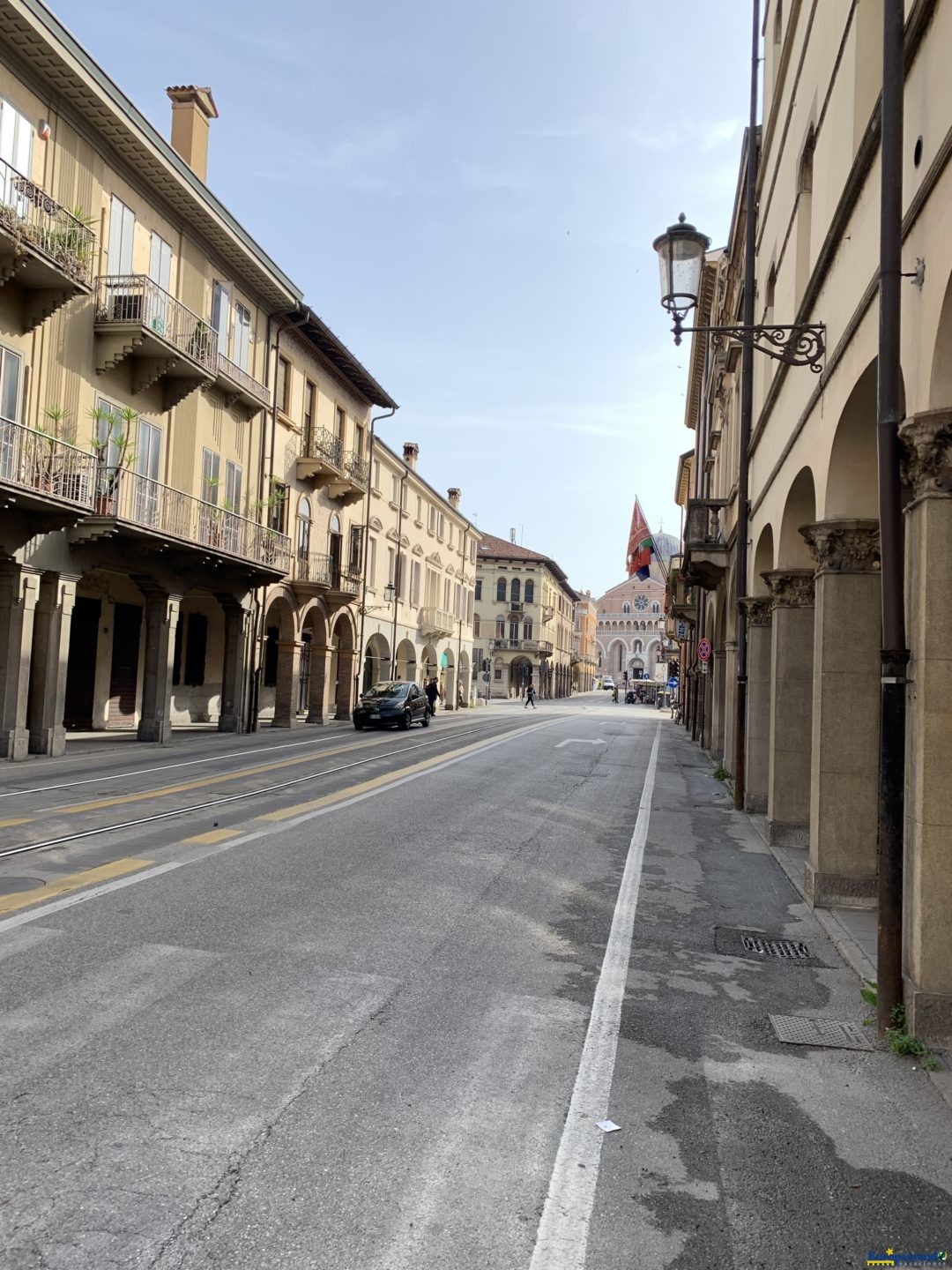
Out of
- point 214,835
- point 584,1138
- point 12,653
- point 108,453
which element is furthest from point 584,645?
point 584,1138

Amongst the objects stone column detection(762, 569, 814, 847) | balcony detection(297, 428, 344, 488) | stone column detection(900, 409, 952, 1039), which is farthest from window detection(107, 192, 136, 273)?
stone column detection(900, 409, 952, 1039)

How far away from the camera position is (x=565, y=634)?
11119cm

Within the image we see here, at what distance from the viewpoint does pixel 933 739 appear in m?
5.05

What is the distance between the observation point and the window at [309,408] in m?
31.1

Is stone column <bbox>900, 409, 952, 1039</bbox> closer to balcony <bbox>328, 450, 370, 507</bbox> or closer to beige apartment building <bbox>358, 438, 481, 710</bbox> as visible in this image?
balcony <bbox>328, 450, 370, 507</bbox>

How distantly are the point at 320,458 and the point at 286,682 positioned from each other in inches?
295

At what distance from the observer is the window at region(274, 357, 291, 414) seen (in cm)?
2855

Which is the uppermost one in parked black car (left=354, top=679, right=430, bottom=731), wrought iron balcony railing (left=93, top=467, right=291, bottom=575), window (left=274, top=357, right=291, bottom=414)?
window (left=274, top=357, right=291, bottom=414)

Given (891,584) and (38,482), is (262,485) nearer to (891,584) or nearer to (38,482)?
(38,482)

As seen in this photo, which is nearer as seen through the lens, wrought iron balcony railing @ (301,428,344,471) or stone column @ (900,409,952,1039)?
stone column @ (900,409,952,1039)

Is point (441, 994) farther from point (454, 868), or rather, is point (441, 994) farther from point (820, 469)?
point (820, 469)

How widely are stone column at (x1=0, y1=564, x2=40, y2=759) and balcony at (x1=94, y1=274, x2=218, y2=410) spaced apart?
5.13 m

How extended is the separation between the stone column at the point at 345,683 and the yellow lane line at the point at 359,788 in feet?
44.1

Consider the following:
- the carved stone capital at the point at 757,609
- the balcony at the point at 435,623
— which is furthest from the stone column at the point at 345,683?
the carved stone capital at the point at 757,609
